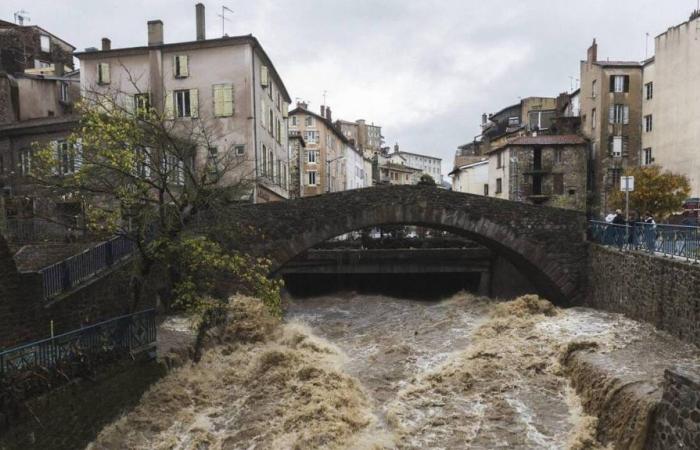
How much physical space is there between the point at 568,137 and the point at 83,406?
128 feet

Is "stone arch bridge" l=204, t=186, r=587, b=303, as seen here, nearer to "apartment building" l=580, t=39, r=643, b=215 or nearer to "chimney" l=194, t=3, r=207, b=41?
"chimney" l=194, t=3, r=207, b=41

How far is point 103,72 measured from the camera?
2736 centimetres

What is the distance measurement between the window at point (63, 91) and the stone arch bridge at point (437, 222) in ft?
68.0

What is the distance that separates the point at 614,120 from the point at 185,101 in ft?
99.2

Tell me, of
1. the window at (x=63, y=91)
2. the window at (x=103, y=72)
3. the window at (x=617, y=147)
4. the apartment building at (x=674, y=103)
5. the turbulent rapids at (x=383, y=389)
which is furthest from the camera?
the window at (x=617, y=147)

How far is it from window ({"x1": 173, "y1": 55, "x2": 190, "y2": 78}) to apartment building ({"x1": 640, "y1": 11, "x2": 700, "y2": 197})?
94.1ft

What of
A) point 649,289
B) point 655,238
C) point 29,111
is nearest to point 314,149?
point 29,111

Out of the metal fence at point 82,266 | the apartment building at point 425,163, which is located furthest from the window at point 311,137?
the apartment building at point 425,163

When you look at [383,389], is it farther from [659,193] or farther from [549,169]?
[549,169]

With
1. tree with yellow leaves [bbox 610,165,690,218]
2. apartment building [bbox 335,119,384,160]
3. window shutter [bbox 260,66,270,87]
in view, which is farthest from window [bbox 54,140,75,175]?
apartment building [bbox 335,119,384,160]

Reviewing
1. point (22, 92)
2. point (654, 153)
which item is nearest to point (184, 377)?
point (22, 92)

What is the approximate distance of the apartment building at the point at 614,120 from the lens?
1492 inches

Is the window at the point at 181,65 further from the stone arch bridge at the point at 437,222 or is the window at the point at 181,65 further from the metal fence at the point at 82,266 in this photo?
the metal fence at the point at 82,266

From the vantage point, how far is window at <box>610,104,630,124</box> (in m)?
38.0
